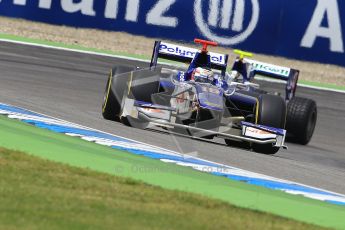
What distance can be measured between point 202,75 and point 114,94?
1.27 m

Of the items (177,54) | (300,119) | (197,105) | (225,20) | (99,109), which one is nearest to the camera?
(197,105)

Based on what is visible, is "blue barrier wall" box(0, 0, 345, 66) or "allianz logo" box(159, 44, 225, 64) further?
"blue barrier wall" box(0, 0, 345, 66)

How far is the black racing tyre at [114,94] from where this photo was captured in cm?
1233

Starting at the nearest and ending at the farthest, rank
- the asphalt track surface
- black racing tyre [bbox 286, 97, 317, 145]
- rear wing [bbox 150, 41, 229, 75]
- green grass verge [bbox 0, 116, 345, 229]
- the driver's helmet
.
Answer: green grass verge [bbox 0, 116, 345, 229] < the asphalt track surface < the driver's helmet < rear wing [bbox 150, 41, 229, 75] < black racing tyre [bbox 286, 97, 317, 145]

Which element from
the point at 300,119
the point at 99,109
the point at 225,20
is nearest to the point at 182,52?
the point at 99,109

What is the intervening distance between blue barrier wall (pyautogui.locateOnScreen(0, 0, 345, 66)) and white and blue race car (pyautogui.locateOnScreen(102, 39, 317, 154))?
31.3ft

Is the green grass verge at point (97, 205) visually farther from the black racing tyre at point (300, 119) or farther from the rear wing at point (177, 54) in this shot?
the black racing tyre at point (300, 119)

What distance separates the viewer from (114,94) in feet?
40.4

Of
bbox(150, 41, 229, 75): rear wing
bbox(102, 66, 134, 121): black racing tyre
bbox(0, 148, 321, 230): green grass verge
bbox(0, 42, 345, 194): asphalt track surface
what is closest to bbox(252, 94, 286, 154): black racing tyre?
bbox(0, 42, 345, 194): asphalt track surface

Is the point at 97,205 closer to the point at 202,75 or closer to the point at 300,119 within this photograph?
the point at 202,75

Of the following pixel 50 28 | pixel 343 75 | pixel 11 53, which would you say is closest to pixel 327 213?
pixel 11 53

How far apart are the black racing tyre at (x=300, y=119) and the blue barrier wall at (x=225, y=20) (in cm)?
858

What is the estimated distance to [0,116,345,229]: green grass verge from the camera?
26.0 feet

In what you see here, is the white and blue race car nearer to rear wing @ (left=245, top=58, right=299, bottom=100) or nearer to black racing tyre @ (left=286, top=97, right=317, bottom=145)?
black racing tyre @ (left=286, top=97, right=317, bottom=145)
